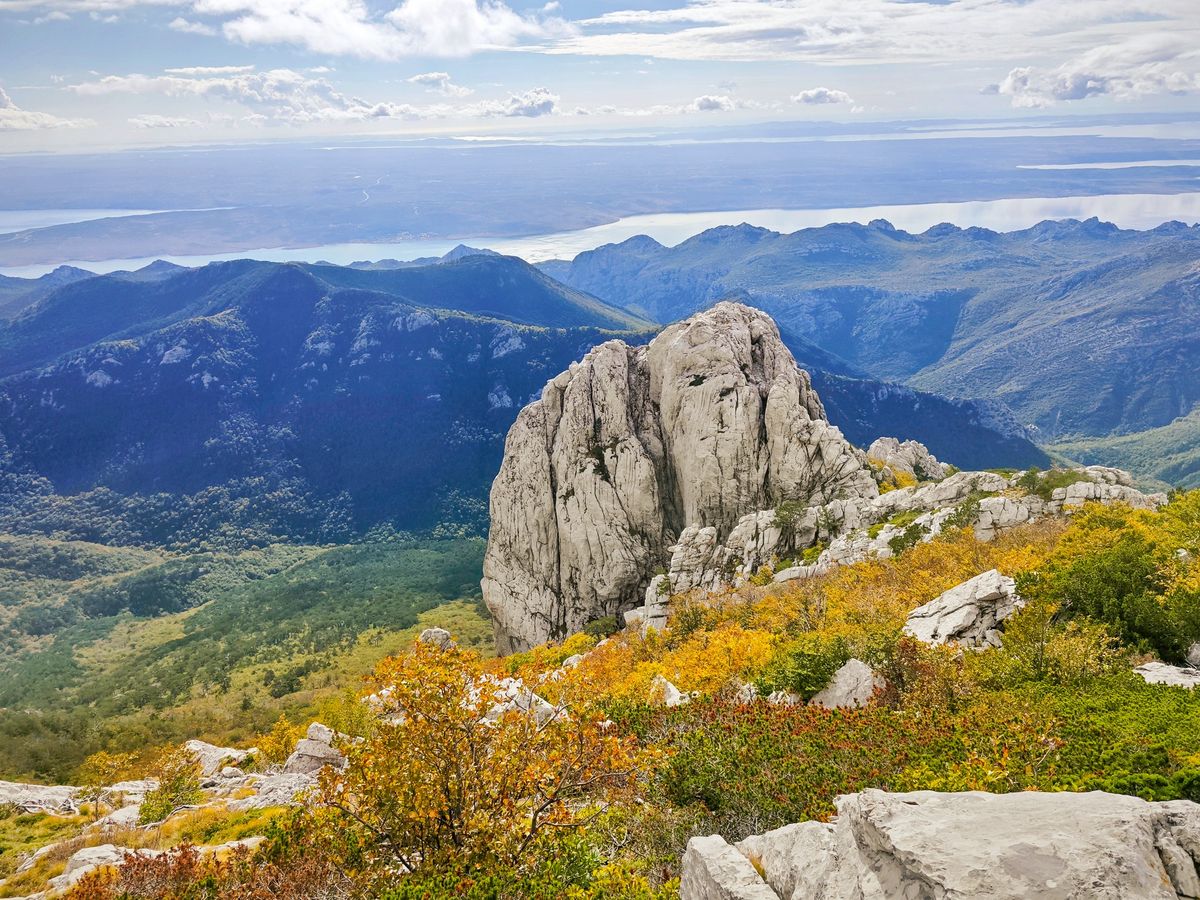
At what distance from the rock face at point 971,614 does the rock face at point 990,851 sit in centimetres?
2235

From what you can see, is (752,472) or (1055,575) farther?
(752,472)

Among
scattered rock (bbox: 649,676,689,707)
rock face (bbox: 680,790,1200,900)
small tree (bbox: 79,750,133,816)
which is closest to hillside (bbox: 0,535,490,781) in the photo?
small tree (bbox: 79,750,133,816)

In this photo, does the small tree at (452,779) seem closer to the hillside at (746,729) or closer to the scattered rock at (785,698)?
the hillside at (746,729)

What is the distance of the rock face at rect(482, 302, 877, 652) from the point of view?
3137 inches

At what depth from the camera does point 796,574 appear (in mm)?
61531

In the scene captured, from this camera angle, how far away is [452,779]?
16.7 meters

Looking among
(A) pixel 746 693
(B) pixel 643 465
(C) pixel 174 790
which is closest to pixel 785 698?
(A) pixel 746 693

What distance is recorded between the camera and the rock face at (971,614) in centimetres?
3328

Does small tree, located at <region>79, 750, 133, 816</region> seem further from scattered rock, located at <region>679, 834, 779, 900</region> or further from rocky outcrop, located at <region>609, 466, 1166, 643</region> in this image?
rocky outcrop, located at <region>609, 466, 1166, 643</region>

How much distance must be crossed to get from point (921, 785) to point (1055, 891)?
9.07 metres

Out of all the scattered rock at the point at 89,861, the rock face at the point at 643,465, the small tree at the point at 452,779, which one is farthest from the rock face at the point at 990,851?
the rock face at the point at 643,465

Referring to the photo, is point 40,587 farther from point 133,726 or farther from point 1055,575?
point 1055,575

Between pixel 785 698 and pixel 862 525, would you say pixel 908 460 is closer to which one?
pixel 862 525

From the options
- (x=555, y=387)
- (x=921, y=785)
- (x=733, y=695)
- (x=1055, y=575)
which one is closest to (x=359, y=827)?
(x=921, y=785)
